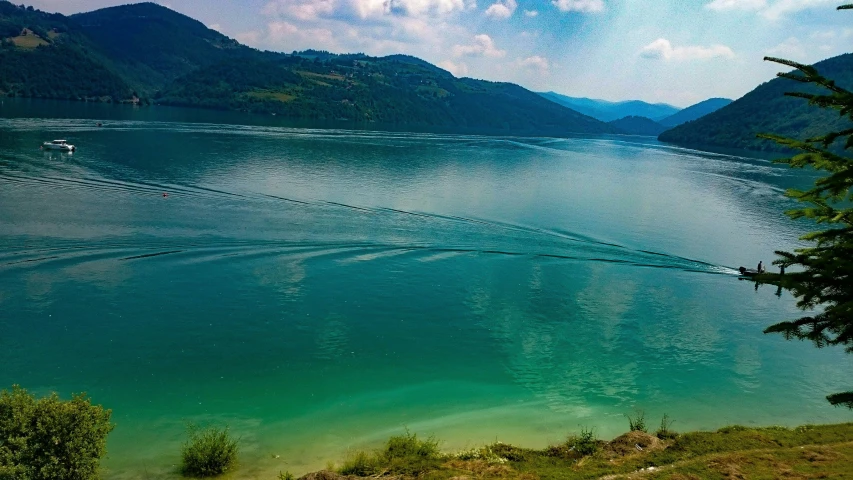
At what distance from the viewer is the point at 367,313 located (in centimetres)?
3238

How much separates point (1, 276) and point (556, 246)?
128 feet

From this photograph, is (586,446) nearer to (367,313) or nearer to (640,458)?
(640,458)

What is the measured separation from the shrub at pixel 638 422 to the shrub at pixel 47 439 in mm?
16607

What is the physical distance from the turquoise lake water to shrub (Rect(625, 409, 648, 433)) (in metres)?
0.45

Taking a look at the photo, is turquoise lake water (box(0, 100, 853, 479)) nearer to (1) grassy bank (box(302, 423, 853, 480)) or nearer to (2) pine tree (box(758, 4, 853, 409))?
(1) grassy bank (box(302, 423, 853, 480))

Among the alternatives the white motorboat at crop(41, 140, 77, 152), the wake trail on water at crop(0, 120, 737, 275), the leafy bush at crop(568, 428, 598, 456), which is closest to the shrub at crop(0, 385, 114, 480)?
the leafy bush at crop(568, 428, 598, 456)

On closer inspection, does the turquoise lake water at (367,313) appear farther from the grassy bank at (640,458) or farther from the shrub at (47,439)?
the shrub at (47,439)

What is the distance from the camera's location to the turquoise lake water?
71.9ft

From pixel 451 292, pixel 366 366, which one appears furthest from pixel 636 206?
pixel 366 366

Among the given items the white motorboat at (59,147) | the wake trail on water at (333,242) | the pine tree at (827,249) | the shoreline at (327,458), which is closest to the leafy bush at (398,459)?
the shoreline at (327,458)

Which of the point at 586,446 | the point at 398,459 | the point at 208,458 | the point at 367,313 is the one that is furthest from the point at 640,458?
the point at 367,313

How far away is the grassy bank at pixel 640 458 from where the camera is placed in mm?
14930

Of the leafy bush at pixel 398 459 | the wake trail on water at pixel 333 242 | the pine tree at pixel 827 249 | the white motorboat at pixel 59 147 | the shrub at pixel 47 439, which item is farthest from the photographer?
the white motorboat at pixel 59 147

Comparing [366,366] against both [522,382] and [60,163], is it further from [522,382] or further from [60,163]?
[60,163]
